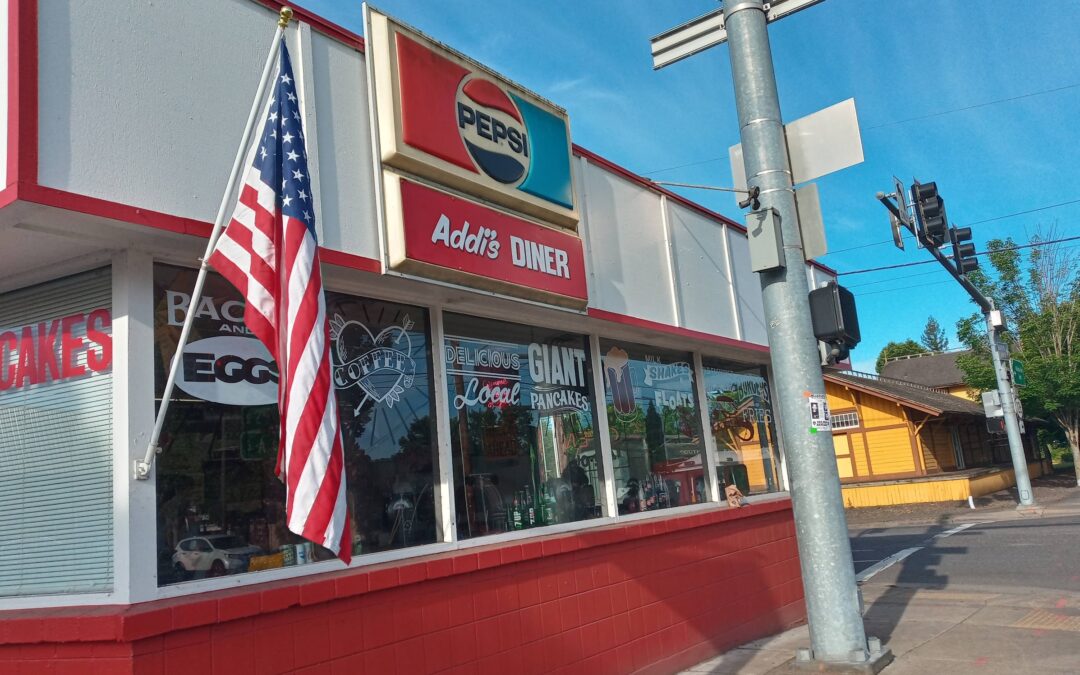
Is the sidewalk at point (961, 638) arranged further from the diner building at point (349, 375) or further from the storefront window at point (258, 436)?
the storefront window at point (258, 436)

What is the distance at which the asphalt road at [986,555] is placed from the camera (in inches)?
478

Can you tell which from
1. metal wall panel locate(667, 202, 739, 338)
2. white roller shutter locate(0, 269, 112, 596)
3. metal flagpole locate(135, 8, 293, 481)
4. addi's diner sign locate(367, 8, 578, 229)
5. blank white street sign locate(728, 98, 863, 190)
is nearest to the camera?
metal flagpole locate(135, 8, 293, 481)

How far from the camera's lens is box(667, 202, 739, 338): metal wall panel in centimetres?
878

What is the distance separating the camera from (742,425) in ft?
33.9

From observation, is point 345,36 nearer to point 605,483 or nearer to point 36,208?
point 36,208

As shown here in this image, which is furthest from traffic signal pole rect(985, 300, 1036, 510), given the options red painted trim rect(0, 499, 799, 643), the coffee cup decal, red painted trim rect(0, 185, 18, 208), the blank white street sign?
red painted trim rect(0, 185, 18, 208)

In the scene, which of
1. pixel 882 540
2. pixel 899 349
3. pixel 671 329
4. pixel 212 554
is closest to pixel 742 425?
pixel 671 329

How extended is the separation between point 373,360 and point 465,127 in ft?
6.08

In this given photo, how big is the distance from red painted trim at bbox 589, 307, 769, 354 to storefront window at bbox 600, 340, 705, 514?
488 millimetres

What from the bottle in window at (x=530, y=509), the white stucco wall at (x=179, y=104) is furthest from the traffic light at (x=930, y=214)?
the white stucco wall at (x=179, y=104)

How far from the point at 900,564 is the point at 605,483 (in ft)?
31.0

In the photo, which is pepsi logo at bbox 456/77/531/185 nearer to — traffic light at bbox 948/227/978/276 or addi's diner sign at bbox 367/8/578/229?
addi's diner sign at bbox 367/8/578/229

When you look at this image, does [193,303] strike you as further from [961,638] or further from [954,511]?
[954,511]

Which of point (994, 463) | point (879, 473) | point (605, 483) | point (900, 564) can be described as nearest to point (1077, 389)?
point (994, 463)
